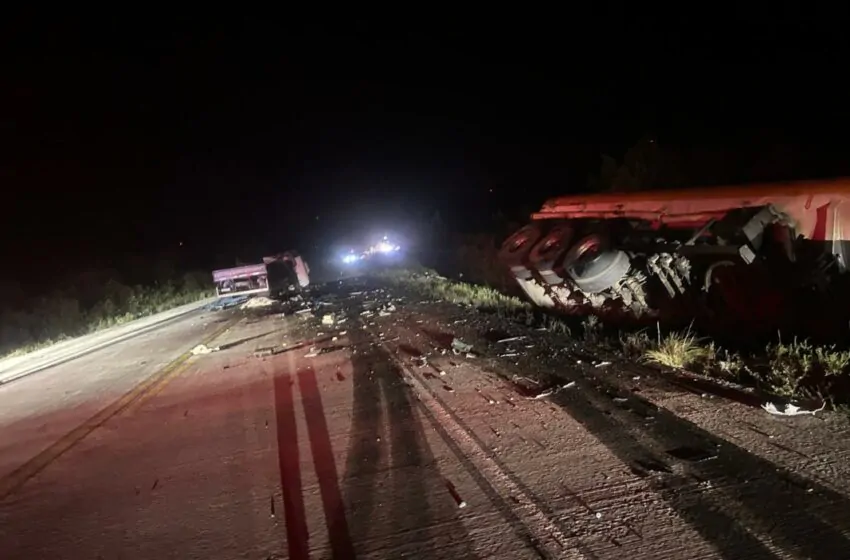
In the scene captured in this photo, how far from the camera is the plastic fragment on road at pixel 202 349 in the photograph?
1549 cm

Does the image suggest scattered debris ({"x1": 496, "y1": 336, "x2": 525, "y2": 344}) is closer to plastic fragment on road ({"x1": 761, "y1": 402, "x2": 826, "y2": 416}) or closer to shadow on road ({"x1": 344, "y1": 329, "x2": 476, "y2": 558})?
shadow on road ({"x1": 344, "y1": 329, "x2": 476, "y2": 558})

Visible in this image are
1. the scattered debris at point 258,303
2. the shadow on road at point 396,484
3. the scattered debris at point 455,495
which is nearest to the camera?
the shadow on road at point 396,484

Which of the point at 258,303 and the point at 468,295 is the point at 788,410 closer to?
the point at 468,295

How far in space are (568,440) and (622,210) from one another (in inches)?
337

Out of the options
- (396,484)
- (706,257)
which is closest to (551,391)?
(396,484)

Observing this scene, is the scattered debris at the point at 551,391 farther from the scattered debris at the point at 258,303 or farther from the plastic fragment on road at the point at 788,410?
the scattered debris at the point at 258,303

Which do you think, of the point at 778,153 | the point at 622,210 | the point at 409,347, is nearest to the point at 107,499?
the point at 409,347

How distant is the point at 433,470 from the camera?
20.0ft

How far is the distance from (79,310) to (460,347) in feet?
85.0

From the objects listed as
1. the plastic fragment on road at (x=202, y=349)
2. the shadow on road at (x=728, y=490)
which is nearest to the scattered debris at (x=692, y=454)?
the shadow on road at (x=728, y=490)

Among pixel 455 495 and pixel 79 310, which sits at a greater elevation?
pixel 79 310

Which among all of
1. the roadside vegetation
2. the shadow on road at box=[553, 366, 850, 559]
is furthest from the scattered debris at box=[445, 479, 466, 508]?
the roadside vegetation

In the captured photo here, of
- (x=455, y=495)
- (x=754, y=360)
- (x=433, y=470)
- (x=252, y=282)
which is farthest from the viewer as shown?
(x=252, y=282)

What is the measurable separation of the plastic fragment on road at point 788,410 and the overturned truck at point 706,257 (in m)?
3.32
